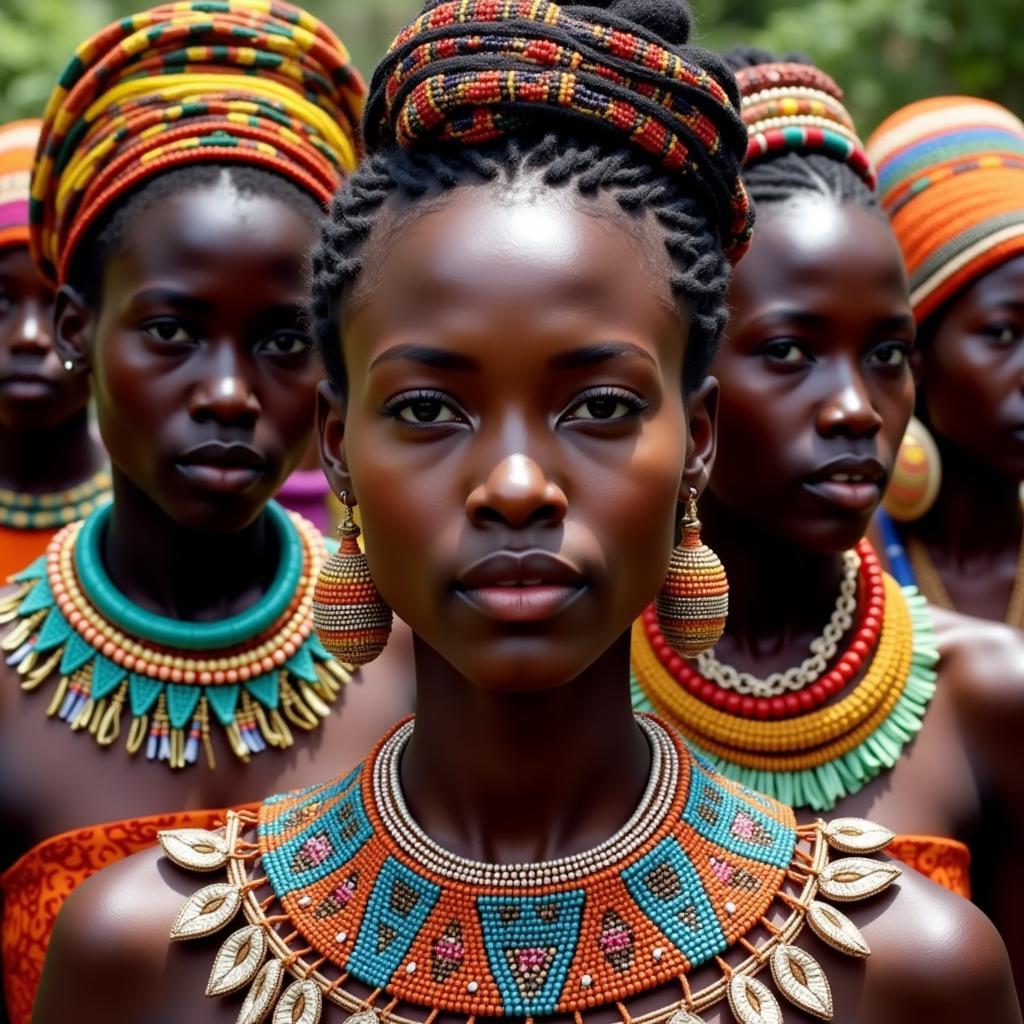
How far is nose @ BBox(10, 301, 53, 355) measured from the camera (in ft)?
14.9

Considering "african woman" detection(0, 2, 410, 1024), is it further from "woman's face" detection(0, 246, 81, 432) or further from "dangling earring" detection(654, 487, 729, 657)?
"woman's face" detection(0, 246, 81, 432)

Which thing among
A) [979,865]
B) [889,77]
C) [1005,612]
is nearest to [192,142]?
[979,865]

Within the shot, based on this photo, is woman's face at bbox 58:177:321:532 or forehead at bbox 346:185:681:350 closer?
forehead at bbox 346:185:681:350

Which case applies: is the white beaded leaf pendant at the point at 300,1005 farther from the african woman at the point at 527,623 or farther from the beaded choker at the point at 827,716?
the beaded choker at the point at 827,716

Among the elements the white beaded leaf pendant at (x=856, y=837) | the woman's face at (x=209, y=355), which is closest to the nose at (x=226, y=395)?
the woman's face at (x=209, y=355)

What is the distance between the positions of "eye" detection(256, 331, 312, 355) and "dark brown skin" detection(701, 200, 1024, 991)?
2.79 ft

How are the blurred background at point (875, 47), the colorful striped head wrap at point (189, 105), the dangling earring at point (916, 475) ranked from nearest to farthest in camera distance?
the colorful striped head wrap at point (189, 105) → the dangling earring at point (916, 475) → the blurred background at point (875, 47)

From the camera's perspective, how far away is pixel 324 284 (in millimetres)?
2193

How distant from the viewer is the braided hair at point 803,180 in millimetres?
3074

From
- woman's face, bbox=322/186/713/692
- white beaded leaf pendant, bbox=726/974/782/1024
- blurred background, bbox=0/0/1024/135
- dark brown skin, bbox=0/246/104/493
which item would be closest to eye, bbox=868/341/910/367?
woman's face, bbox=322/186/713/692

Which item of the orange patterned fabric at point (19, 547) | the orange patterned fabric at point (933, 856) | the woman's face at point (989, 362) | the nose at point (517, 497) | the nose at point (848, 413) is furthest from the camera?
the orange patterned fabric at point (19, 547)

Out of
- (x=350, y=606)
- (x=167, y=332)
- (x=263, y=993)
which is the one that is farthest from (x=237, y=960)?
(x=167, y=332)

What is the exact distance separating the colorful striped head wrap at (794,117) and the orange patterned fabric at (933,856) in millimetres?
1383

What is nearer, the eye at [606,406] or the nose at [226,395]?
the eye at [606,406]
